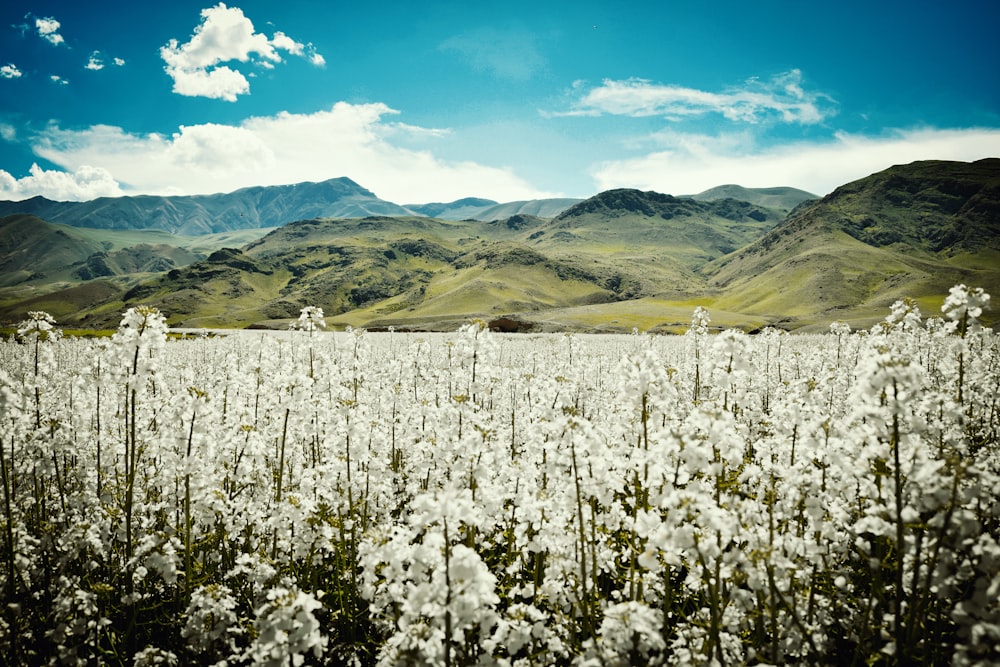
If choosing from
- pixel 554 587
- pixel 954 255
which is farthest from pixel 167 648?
pixel 954 255

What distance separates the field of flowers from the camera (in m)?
4.86

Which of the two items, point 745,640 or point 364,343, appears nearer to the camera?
point 745,640

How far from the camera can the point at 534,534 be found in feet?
24.9

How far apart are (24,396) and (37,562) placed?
3123mm

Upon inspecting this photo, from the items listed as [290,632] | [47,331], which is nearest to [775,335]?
[290,632]

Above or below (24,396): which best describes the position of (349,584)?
below

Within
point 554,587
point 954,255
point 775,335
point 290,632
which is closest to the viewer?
point 290,632

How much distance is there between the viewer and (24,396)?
28.6 ft


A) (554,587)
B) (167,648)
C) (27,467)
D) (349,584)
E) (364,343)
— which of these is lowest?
(167,648)

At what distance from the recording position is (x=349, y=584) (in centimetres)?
804

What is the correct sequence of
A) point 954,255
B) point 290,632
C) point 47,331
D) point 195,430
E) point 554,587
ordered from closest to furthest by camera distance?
point 290,632 → point 554,587 → point 195,430 → point 47,331 → point 954,255

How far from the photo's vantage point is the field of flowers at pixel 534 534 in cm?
486

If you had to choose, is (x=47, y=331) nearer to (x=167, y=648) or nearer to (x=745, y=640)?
(x=167, y=648)

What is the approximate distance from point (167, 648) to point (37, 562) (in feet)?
11.7
